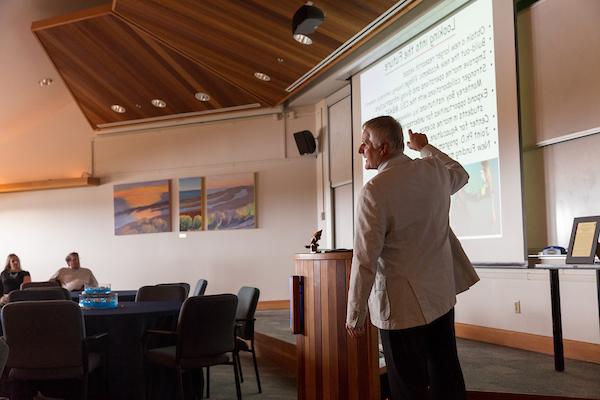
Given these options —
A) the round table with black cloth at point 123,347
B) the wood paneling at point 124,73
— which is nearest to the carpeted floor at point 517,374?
the round table with black cloth at point 123,347

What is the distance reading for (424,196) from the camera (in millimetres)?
2164

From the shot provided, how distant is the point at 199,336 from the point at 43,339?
0.98 m

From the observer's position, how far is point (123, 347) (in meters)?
4.04

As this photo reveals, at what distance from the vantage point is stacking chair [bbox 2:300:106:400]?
12.0 feet

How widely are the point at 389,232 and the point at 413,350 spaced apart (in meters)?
0.44

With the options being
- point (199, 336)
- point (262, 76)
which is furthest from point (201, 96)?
point (199, 336)

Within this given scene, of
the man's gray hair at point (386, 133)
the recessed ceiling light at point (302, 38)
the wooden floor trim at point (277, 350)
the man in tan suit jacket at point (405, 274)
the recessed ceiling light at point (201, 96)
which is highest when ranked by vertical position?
the recessed ceiling light at point (201, 96)

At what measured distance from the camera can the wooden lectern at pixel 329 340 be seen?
9.95ft

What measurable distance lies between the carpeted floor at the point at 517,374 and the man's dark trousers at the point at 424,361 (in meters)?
1.44

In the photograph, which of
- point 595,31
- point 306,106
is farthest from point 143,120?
point 595,31

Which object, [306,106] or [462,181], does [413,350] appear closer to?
[462,181]

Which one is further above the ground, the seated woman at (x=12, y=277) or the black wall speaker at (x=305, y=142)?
the black wall speaker at (x=305, y=142)

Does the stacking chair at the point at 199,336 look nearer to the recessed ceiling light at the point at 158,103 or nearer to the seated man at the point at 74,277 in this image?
the seated man at the point at 74,277

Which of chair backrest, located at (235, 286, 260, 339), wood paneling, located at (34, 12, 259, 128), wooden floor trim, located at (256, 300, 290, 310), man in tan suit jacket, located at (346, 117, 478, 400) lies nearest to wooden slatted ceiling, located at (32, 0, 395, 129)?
wood paneling, located at (34, 12, 259, 128)
